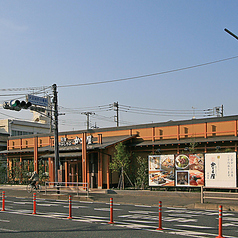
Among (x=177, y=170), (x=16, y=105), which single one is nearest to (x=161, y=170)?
(x=177, y=170)

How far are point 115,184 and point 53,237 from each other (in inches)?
933

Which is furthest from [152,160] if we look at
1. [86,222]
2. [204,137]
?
[86,222]

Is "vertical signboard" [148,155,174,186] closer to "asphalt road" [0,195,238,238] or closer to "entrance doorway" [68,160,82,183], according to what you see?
"asphalt road" [0,195,238,238]

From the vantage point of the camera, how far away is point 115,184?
34.2m

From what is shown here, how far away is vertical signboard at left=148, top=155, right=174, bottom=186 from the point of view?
26.8 metres

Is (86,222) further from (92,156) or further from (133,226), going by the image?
(92,156)

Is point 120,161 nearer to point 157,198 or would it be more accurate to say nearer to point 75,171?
point 157,198

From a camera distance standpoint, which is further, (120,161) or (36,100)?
(120,161)

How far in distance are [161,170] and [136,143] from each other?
7.13 metres

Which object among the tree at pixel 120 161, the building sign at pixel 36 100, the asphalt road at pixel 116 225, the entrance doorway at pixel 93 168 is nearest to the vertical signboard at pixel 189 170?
the tree at pixel 120 161

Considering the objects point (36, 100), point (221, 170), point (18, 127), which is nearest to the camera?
point (221, 170)

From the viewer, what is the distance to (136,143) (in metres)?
34.0

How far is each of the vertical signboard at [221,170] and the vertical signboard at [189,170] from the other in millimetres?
1006

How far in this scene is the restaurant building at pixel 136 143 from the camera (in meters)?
30.2
